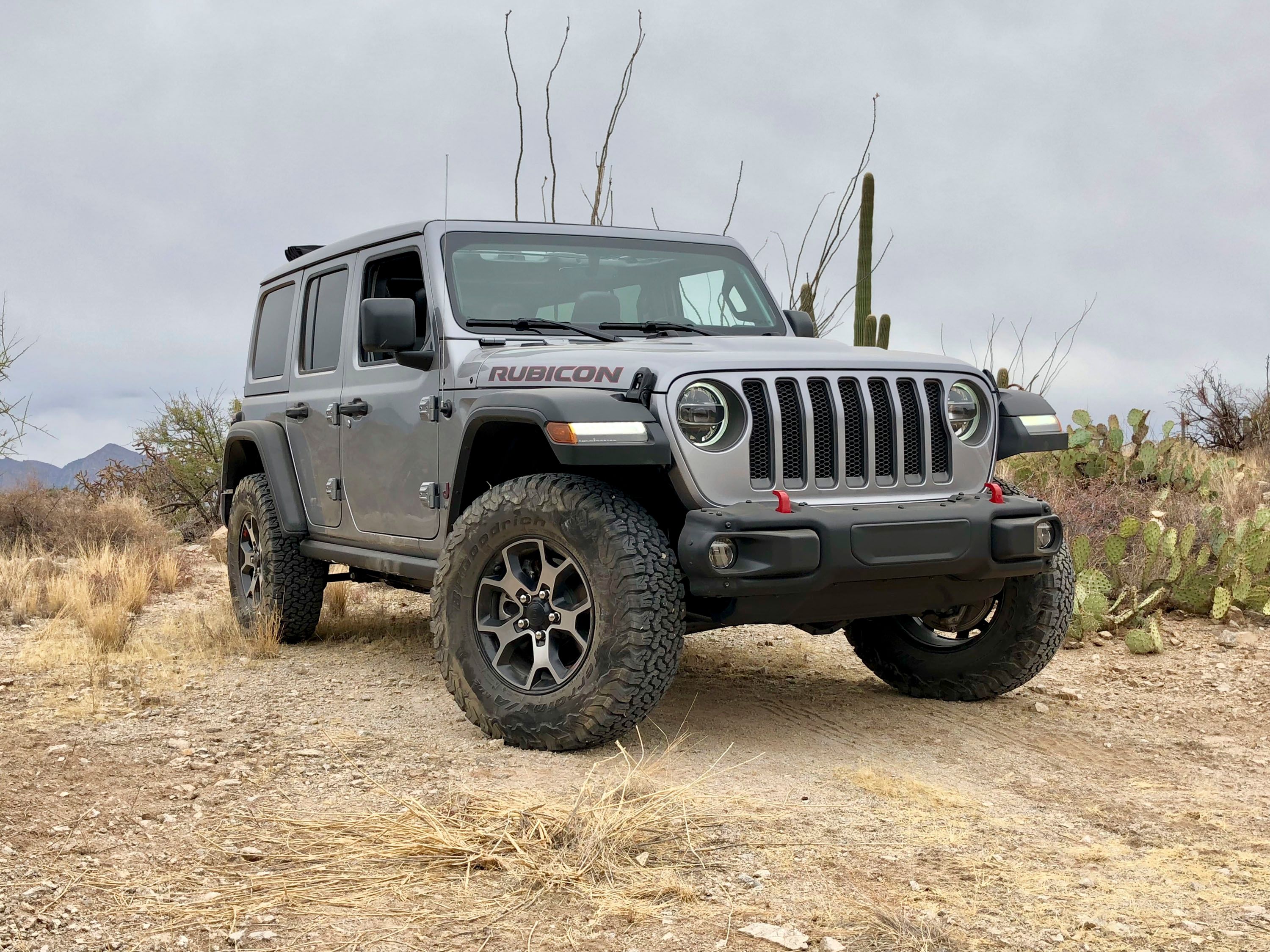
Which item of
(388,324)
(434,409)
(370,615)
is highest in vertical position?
(388,324)

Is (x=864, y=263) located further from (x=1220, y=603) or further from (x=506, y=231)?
(x=506, y=231)

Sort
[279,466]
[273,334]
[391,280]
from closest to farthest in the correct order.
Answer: [391,280] → [279,466] → [273,334]

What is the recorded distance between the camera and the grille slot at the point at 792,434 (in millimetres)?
4512

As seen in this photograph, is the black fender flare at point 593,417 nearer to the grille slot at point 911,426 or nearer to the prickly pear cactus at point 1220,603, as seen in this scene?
the grille slot at point 911,426

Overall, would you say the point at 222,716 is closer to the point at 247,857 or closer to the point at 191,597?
the point at 247,857

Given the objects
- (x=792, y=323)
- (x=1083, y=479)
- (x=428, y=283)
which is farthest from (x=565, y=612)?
(x=1083, y=479)

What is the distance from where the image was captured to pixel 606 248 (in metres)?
5.95

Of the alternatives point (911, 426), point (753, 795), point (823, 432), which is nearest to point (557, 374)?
point (823, 432)

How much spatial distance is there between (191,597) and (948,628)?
22.0 feet

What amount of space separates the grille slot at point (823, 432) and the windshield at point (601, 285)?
1.15m

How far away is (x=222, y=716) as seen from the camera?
5.44 m

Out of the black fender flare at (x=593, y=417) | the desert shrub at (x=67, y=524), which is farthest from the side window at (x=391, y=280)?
the desert shrub at (x=67, y=524)

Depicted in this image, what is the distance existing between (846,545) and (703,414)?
674 mm

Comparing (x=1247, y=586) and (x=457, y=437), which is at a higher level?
(x=457, y=437)
